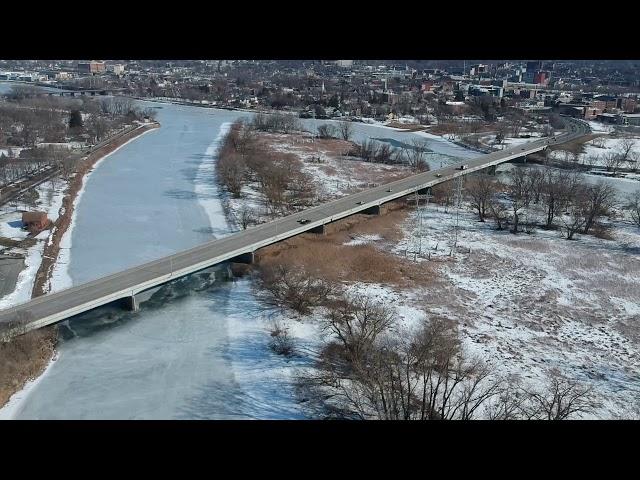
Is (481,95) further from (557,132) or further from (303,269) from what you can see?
(303,269)

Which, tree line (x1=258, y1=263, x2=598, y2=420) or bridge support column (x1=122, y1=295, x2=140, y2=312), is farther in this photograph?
bridge support column (x1=122, y1=295, x2=140, y2=312)

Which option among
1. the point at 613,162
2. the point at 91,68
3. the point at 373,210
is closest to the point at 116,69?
the point at 91,68

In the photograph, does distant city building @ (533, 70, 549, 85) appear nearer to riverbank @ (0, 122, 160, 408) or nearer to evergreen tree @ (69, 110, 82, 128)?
evergreen tree @ (69, 110, 82, 128)

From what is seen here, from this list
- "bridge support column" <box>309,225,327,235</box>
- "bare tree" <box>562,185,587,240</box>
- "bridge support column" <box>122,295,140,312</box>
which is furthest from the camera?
"bare tree" <box>562,185,587,240</box>

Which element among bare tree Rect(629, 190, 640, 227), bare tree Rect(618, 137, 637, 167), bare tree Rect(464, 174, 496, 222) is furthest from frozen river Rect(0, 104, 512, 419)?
bare tree Rect(618, 137, 637, 167)

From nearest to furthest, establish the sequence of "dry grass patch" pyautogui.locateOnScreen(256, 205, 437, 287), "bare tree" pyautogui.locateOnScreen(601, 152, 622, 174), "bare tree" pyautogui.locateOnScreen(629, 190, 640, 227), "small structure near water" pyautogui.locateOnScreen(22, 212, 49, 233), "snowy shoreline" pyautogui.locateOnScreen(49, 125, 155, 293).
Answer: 1. "snowy shoreline" pyautogui.locateOnScreen(49, 125, 155, 293)
2. "dry grass patch" pyautogui.locateOnScreen(256, 205, 437, 287)
3. "small structure near water" pyautogui.locateOnScreen(22, 212, 49, 233)
4. "bare tree" pyautogui.locateOnScreen(629, 190, 640, 227)
5. "bare tree" pyautogui.locateOnScreen(601, 152, 622, 174)

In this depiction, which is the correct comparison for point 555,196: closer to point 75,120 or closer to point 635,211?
point 635,211

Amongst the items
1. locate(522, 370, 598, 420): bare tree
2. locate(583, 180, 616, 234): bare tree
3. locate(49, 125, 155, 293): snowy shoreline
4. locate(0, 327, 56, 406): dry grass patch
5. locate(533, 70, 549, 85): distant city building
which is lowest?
locate(522, 370, 598, 420): bare tree

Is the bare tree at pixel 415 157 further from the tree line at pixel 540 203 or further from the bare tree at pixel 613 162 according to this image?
the bare tree at pixel 613 162

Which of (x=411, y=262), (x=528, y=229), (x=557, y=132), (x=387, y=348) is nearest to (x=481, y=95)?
(x=557, y=132)
